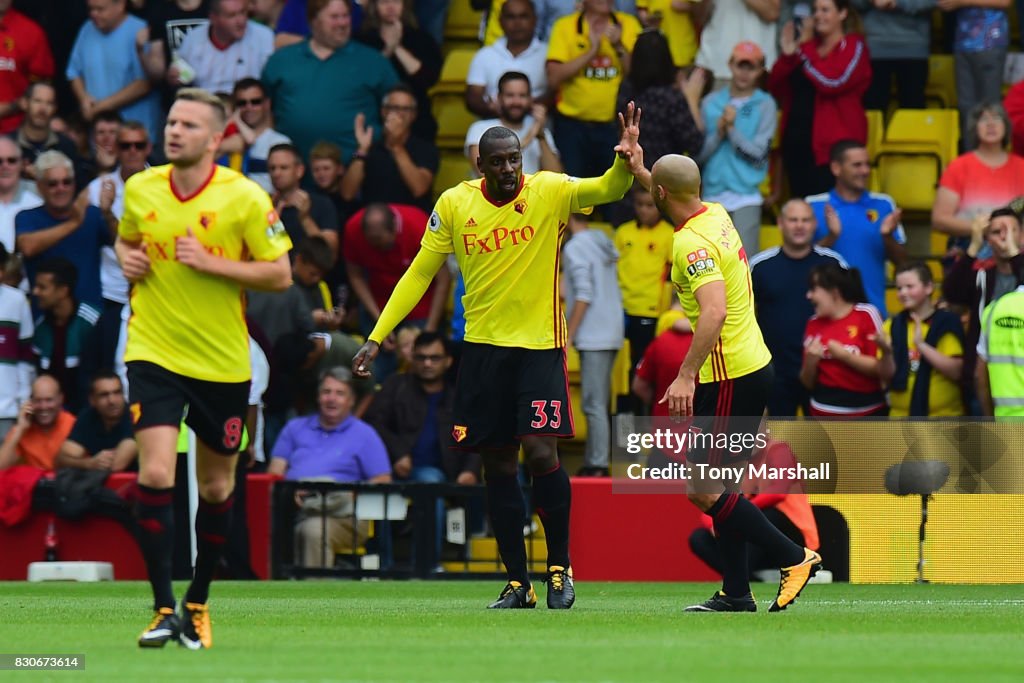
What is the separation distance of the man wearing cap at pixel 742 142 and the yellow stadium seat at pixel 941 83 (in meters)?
2.98

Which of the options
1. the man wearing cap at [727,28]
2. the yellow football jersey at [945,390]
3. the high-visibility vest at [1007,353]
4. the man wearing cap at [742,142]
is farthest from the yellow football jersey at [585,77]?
the high-visibility vest at [1007,353]

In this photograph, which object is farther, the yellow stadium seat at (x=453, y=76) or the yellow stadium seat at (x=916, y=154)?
the yellow stadium seat at (x=453, y=76)

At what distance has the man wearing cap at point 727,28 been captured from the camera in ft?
55.9

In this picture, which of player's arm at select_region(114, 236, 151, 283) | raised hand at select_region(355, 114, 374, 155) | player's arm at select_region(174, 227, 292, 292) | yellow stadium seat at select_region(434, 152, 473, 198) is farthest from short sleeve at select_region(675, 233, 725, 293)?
yellow stadium seat at select_region(434, 152, 473, 198)

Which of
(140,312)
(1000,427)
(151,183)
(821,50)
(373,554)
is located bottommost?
(373,554)

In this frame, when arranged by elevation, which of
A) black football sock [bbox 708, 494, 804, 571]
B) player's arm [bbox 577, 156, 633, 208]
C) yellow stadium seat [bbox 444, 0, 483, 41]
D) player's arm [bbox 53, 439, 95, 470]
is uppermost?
yellow stadium seat [bbox 444, 0, 483, 41]

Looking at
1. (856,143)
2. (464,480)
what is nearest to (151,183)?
(464,480)

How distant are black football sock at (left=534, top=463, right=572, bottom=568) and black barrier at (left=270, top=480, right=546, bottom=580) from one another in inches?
172

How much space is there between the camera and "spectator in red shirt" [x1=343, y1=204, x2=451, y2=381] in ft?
52.6

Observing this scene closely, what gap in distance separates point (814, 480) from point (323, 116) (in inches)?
230

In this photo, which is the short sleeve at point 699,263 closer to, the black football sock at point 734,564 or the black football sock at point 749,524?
the black football sock at point 749,524

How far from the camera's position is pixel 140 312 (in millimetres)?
8234

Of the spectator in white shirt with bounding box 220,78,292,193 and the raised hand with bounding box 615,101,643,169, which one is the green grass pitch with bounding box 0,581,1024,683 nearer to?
the raised hand with bounding box 615,101,643,169

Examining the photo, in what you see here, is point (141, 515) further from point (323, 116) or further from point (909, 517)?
point (323, 116)
